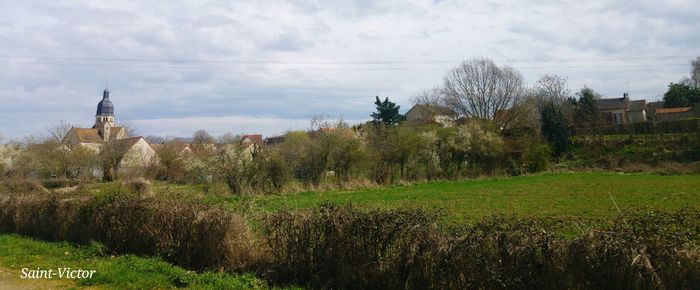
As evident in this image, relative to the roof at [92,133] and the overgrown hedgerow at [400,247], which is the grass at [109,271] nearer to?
the overgrown hedgerow at [400,247]

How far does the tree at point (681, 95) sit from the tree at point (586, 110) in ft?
38.8

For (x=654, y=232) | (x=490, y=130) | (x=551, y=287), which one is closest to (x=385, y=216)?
(x=551, y=287)

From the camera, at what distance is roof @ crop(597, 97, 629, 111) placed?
80.0 m

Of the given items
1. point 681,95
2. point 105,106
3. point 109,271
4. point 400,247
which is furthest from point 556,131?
point 105,106

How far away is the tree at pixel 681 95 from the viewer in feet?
205

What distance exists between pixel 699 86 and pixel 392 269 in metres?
77.3

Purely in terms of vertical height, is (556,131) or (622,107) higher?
(622,107)

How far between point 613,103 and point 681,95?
59.9 ft

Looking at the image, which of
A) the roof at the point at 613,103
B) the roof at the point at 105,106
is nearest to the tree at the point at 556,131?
the roof at the point at 613,103

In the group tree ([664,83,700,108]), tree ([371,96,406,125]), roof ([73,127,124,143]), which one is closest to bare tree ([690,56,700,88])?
tree ([664,83,700,108])

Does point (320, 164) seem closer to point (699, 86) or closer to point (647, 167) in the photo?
point (647, 167)

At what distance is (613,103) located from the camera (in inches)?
3221

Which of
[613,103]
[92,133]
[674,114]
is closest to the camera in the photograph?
[674,114]

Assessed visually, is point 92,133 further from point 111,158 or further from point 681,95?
point 681,95
